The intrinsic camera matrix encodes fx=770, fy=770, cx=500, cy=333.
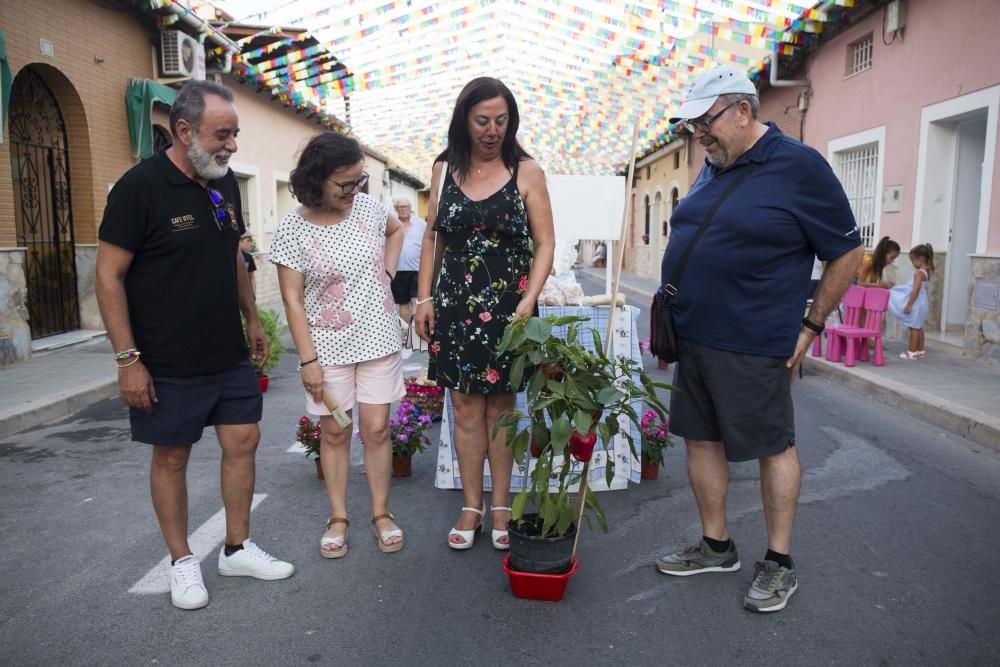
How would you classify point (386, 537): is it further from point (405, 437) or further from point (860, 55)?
point (860, 55)

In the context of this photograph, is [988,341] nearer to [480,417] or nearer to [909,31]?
[909,31]

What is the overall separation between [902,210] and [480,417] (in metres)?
8.87

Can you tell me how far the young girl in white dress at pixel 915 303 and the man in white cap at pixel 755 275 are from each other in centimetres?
606

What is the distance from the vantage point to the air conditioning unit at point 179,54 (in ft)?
36.3

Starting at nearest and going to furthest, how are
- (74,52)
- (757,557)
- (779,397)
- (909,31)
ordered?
(779,397) < (757,557) < (74,52) < (909,31)

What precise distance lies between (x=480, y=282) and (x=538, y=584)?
1192 mm

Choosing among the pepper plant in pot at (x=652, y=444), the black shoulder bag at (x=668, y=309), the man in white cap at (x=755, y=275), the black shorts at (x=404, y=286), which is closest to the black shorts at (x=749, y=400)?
the man in white cap at (x=755, y=275)

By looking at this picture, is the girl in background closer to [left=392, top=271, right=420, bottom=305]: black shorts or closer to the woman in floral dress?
[left=392, top=271, right=420, bottom=305]: black shorts

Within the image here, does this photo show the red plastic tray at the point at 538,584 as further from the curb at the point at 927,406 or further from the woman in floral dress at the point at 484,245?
the curb at the point at 927,406

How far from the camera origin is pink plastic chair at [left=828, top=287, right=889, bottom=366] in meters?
7.61

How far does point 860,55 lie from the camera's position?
11633 mm

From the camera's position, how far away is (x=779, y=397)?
2787mm

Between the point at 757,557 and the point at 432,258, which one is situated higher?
the point at 432,258

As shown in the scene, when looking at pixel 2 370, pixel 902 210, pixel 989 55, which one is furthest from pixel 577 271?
pixel 2 370
